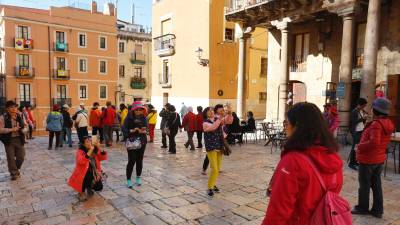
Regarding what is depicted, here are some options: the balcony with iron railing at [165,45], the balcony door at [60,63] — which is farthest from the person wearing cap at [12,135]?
→ the balcony door at [60,63]

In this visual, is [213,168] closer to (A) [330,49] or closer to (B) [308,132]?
(B) [308,132]

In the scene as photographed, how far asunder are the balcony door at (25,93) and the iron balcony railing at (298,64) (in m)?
26.4

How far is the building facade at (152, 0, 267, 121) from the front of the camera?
2080 cm

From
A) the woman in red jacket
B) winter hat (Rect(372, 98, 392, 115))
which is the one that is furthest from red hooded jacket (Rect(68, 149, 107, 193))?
winter hat (Rect(372, 98, 392, 115))

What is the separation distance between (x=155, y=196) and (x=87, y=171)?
1.23m

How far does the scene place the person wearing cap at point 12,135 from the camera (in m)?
6.53

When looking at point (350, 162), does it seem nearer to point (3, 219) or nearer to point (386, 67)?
point (386, 67)

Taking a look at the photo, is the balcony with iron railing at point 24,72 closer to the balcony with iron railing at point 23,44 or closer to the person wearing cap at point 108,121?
the balcony with iron railing at point 23,44

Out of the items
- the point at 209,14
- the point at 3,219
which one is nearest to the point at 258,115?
the point at 209,14

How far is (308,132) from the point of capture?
6.54ft

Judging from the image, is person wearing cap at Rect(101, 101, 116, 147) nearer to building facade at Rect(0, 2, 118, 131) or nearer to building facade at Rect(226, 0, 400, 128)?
building facade at Rect(226, 0, 400, 128)

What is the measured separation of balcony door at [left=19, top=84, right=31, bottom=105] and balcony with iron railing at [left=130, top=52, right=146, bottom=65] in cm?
1192

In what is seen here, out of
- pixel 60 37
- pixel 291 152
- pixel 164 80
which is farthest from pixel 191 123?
pixel 60 37

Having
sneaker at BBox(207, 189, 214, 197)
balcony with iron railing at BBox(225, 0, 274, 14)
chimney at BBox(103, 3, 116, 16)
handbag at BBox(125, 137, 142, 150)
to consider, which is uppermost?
chimney at BBox(103, 3, 116, 16)
